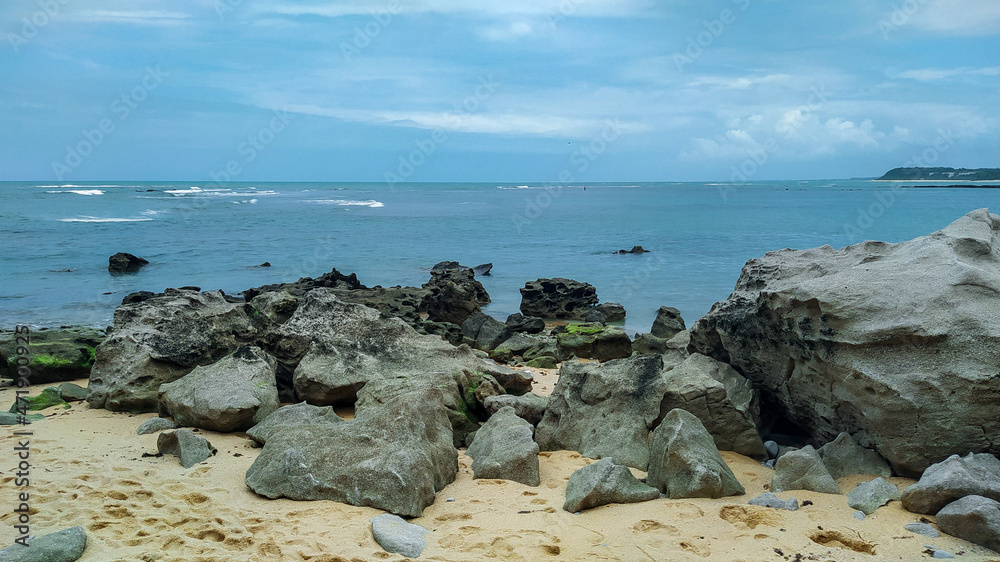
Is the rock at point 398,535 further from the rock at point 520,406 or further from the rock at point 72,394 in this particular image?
the rock at point 72,394

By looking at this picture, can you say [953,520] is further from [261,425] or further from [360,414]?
[261,425]

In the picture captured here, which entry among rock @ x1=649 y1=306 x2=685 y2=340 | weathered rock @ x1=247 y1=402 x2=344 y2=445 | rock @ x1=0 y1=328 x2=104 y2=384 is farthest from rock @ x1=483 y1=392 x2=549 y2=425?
rock @ x1=649 y1=306 x2=685 y2=340

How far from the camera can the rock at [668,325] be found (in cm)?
1285

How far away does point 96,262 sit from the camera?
25.1 metres

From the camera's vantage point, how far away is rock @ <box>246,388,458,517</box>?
470 cm

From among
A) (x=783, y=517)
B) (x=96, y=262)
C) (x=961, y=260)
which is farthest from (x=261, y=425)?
(x=96, y=262)

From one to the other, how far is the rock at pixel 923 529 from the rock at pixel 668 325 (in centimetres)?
858

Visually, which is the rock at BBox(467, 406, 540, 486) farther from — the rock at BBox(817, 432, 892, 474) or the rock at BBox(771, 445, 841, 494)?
the rock at BBox(817, 432, 892, 474)

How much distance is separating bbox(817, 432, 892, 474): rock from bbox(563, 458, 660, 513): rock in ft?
5.07

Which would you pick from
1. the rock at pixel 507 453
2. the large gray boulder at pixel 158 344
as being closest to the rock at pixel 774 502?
the rock at pixel 507 453

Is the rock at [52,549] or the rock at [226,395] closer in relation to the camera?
the rock at [52,549]

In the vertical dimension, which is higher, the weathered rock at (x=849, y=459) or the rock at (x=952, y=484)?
the rock at (x=952, y=484)

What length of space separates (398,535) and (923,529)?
3.09 m

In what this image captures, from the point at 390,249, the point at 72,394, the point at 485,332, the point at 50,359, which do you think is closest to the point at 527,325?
the point at 485,332
